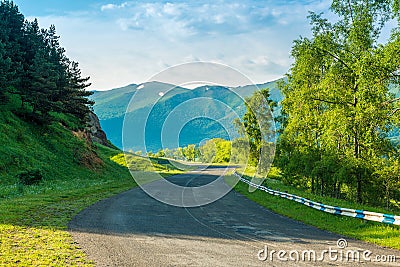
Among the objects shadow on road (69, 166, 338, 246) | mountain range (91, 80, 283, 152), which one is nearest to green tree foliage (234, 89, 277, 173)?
mountain range (91, 80, 283, 152)

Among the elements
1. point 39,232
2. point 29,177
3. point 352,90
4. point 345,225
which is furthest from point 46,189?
point 352,90

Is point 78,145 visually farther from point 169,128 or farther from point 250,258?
point 250,258

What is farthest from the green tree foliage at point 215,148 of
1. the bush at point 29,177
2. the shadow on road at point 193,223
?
the shadow on road at point 193,223

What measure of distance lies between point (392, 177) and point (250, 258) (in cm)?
2236

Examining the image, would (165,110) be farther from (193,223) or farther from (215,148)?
(215,148)

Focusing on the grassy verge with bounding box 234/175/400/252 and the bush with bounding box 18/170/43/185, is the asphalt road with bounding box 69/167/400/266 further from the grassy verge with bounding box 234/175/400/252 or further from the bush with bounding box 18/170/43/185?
the bush with bounding box 18/170/43/185

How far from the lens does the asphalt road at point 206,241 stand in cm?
911

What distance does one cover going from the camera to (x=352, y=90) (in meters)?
27.8

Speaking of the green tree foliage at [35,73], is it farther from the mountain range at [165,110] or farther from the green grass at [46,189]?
the mountain range at [165,110]

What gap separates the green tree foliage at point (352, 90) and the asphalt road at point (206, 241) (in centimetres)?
1022

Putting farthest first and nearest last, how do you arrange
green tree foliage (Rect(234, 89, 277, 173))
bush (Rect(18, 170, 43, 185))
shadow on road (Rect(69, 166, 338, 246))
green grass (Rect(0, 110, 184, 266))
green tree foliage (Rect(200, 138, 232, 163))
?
green tree foliage (Rect(200, 138, 232, 163)) → green tree foliage (Rect(234, 89, 277, 173)) → bush (Rect(18, 170, 43, 185)) → shadow on road (Rect(69, 166, 338, 246)) → green grass (Rect(0, 110, 184, 266))

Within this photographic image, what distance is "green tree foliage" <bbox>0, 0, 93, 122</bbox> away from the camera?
4309 cm

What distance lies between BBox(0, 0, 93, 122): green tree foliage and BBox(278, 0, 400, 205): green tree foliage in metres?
27.4

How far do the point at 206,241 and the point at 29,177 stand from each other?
72.5 feet
